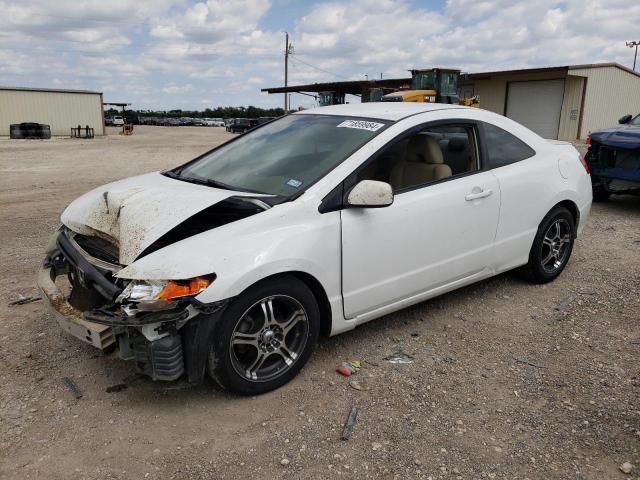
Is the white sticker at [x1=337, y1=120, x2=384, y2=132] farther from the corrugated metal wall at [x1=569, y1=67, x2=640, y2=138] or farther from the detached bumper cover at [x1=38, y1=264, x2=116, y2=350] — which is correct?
the corrugated metal wall at [x1=569, y1=67, x2=640, y2=138]

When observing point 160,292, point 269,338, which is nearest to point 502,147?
point 269,338

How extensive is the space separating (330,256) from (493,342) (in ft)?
4.78

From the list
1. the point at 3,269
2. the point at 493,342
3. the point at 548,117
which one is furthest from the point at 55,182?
A: the point at 548,117

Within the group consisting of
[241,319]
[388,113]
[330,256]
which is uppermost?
[388,113]

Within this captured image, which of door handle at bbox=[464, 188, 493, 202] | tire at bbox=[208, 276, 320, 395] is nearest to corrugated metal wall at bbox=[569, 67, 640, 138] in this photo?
door handle at bbox=[464, 188, 493, 202]

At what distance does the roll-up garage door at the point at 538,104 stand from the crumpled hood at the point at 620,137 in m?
19.8

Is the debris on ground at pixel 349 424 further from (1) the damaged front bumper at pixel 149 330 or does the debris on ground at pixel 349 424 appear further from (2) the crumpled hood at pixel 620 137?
(2) the crumpled hood at pixel 620 137

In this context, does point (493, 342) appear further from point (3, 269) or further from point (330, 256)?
point (3, 269)

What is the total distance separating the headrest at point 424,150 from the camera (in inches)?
150

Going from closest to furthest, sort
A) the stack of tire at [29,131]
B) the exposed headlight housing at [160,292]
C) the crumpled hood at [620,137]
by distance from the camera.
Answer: the exposed headlight housing at [160,292] < the crumpled hood at [620,137] < the stack of tire at [29,131]

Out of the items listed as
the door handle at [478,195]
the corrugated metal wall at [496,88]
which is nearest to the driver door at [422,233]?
the door handle at [478,195]

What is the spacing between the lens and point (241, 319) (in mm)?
2842

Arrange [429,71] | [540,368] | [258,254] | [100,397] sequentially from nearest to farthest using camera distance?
[258,254] → [100,397] → [540,368] → [429,71]

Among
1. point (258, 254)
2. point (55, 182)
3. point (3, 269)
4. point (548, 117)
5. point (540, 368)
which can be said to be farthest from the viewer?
point (548, 117)
